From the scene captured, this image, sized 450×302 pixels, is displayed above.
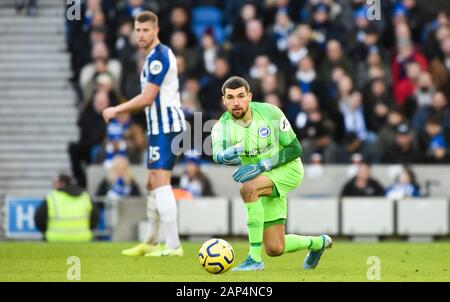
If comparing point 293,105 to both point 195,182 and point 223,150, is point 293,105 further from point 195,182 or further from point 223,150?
point 223,150

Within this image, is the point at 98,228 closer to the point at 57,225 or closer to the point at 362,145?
the point at 57,225

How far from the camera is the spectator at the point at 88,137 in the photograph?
2041 centimetres

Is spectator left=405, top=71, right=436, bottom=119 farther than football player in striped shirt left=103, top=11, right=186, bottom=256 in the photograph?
Yes

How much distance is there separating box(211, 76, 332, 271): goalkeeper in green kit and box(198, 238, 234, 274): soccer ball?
1.00 feet

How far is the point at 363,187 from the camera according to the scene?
18922 mm

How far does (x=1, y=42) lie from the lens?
23.4 metres

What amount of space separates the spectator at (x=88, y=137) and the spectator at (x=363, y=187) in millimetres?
4223

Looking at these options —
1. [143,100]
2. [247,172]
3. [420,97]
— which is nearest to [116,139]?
[420,97]

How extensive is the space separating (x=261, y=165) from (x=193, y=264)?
1.66 meters

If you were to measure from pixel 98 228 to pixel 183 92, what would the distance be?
3104 mm

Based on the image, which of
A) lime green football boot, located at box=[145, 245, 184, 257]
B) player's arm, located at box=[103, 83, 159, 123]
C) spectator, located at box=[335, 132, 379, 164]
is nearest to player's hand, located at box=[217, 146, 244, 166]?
player's arm, located at box=[103, 83, 159, 123]

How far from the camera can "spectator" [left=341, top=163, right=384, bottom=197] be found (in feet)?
61.9

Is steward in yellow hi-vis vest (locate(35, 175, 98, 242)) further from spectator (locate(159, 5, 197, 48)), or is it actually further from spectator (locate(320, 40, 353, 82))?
spectator (locate(320, 40, 353, 82))
